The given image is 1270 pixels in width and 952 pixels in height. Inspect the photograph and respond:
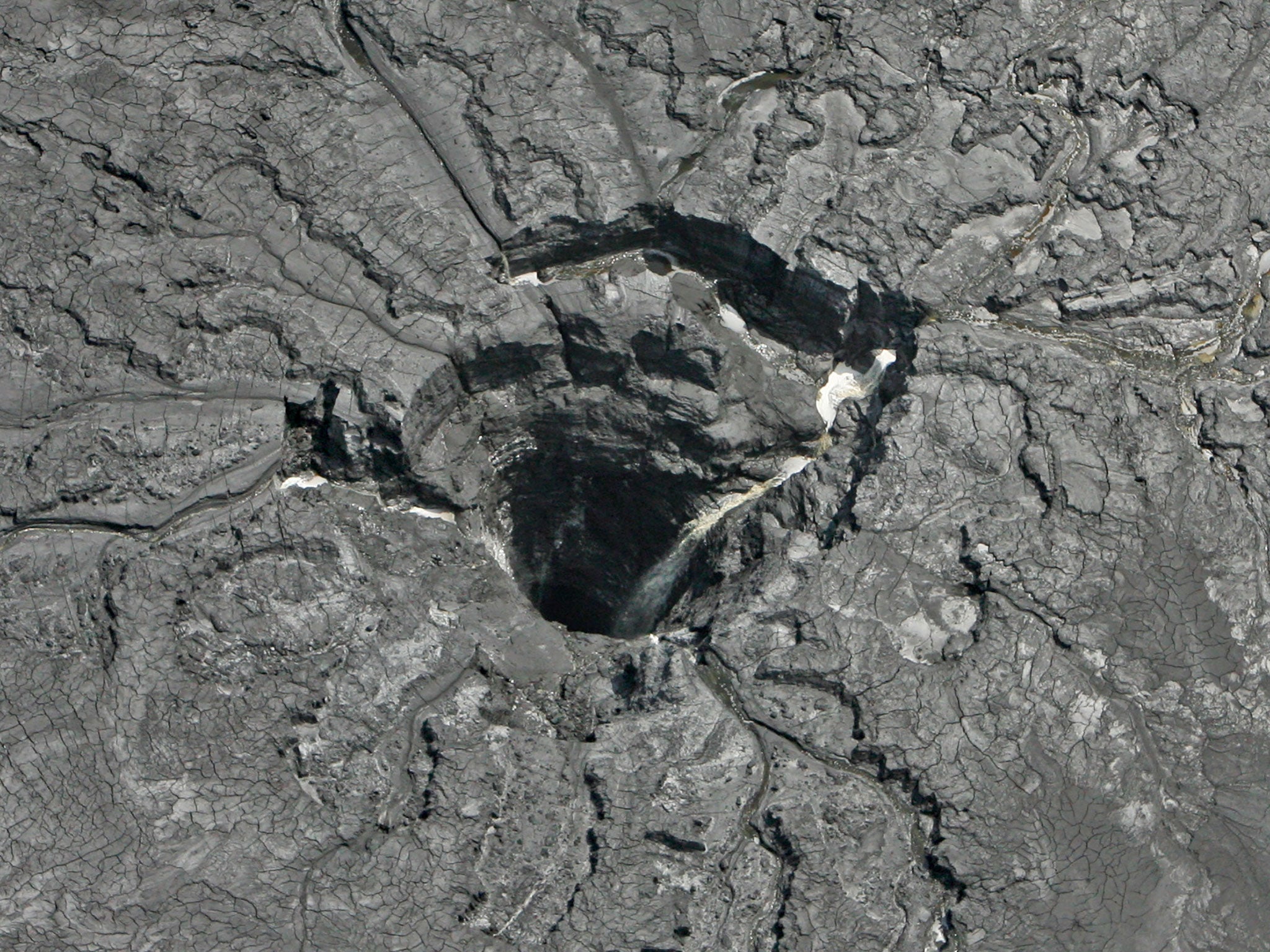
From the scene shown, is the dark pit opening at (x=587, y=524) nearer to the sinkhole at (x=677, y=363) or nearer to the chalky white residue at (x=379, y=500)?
the sinkhole at (x=677, y=363)

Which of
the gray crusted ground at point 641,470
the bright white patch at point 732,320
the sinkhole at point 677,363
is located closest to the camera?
the gray crusted ground at point 641,470

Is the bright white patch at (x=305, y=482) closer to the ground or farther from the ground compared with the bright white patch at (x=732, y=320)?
closer to the ground

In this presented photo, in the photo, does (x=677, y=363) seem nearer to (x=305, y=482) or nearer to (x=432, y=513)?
(x=432, y=513)

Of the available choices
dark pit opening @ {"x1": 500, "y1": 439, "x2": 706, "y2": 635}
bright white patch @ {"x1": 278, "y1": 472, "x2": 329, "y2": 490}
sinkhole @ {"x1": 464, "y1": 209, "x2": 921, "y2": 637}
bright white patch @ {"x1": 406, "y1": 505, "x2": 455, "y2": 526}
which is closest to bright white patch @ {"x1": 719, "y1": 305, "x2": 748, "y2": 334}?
sinkhole @ {"x1": 464, "y1": 209, "x2": 921, "y2": 637}

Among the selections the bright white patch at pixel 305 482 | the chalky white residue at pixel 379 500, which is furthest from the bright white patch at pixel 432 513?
the bright white patch at pixel 305 482

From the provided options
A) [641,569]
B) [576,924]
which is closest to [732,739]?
[576,924]

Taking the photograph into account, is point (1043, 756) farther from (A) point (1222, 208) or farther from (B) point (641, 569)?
(A) point (1222, 208)
